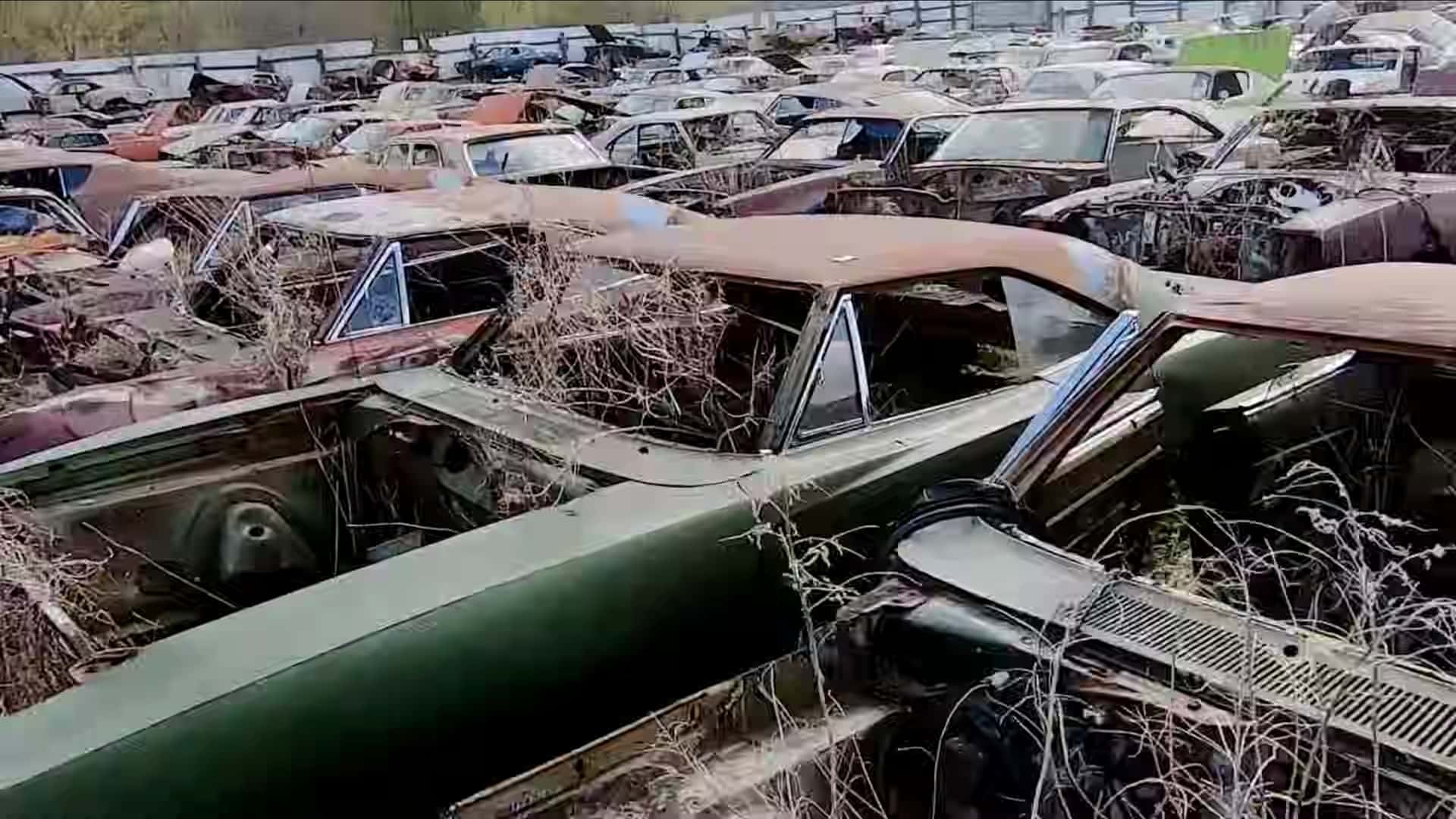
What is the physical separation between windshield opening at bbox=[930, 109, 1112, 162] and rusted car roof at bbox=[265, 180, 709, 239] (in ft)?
10.6

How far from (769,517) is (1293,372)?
1.63m

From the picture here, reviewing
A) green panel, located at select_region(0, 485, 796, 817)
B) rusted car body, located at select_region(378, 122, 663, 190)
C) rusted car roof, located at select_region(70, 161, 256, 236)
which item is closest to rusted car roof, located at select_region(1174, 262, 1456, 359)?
green panel, located at select_region(0, 485, 796, 817)

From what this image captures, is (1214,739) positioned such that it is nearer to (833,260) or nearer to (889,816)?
(889,816)

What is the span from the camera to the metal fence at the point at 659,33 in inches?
1176

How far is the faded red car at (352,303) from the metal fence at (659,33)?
2091cm

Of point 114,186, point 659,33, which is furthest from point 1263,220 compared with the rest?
point 659,33

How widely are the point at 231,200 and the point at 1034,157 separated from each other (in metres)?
5.24

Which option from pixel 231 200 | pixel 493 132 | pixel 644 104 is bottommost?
pixel 644 104

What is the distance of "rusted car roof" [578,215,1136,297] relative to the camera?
14.3 ft

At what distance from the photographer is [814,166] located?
1101 cm

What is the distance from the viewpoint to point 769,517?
3770 mm

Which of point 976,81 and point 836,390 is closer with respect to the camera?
point 836,390

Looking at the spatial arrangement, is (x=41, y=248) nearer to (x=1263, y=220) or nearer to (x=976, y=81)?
(x=1263, y=220)

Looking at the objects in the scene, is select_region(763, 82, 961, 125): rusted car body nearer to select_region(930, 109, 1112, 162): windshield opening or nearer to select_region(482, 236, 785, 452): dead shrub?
select_region(930, 109, 1112, 162): windshield opening
